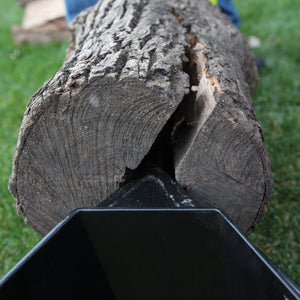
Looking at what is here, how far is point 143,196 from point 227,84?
1.69ft

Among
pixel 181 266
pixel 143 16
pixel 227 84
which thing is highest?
pixel 143 16

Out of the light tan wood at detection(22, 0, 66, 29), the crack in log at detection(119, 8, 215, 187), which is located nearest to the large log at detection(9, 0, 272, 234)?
the crack in log at detection(119, 8, 215, 187)

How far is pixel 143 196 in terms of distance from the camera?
1361 mm

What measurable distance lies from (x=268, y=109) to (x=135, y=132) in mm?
2202

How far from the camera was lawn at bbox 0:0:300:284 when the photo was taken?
2102 mm

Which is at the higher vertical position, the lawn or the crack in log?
the crack in log

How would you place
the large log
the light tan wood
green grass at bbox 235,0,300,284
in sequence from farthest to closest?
1. the light tan wood
2. green grass at bbox 235,0,300,284
3. the large log

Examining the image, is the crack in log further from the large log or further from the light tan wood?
the light tan wood

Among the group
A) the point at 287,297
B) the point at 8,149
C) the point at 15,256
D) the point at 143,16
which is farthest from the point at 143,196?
the point at 8,149

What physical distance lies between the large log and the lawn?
2.06 feet

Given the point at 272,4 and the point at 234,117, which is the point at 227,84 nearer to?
the point at 234,117

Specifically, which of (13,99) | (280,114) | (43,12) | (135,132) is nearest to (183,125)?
(135,132)

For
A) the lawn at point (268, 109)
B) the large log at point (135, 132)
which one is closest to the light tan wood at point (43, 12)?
the lawn at point (268, 109)

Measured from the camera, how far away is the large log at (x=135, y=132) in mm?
1266
